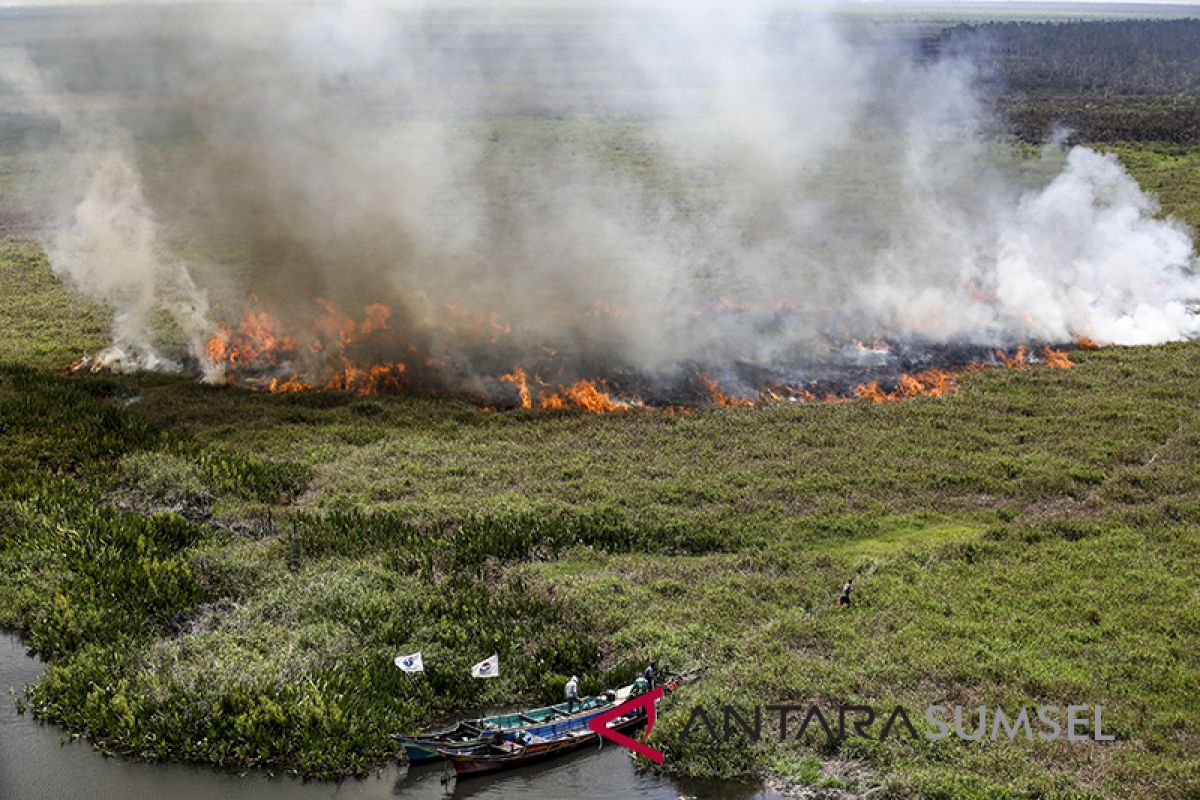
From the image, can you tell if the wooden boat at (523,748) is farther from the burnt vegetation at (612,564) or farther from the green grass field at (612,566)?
the green grass field at (612,566)

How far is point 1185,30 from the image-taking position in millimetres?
183625

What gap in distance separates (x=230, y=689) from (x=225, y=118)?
108ft

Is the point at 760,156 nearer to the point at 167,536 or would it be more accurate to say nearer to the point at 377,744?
the point at 167,536

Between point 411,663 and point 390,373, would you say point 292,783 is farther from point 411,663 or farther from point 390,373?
point 390,373

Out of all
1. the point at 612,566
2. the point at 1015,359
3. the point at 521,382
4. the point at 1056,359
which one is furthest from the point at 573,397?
the point at 1056,359

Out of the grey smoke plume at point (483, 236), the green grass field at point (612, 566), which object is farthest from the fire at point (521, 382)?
the green grass field at point (612, 566)

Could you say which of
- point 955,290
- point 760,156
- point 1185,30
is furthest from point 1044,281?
point 1185,30

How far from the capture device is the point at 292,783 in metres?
22.3

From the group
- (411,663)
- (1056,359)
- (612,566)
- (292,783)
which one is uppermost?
(1056,359)

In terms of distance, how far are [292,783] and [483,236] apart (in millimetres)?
40988

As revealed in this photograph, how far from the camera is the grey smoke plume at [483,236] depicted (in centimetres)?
4431

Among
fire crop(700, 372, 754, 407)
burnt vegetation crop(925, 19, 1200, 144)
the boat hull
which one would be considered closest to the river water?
the boat hull

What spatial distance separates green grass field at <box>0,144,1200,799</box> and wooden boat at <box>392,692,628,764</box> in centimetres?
87

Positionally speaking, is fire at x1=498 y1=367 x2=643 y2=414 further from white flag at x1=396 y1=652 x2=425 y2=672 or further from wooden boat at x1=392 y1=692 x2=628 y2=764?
wooden boat at x1=392 y1=692 x2=628 y2=764
